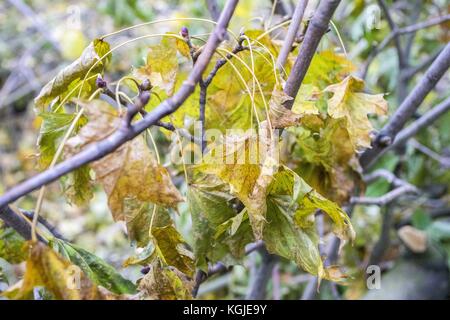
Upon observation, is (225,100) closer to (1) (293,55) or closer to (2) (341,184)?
(1) (293,55)

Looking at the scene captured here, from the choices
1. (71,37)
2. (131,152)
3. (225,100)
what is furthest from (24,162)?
(131,152)

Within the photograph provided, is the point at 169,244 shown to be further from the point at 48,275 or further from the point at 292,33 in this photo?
the point at 292,33

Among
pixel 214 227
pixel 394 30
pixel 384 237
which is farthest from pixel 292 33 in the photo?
pixel 384 237

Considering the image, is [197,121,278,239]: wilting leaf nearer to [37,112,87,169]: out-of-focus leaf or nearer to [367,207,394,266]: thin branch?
[37,112,87,169]: out-of-focus leaf

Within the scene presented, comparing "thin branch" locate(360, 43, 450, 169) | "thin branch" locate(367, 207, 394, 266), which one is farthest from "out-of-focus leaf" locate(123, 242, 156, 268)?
"thin branch" locate(367, 207, 394, 266)

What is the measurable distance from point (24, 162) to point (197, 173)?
302 centimetres

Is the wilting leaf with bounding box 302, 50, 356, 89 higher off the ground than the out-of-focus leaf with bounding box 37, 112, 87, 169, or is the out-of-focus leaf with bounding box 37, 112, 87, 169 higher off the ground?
the wilting leaf with bounding box 302, 50, 356, 89

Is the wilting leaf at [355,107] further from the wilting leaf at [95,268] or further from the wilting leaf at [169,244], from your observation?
the wilting leaf at [95,268]

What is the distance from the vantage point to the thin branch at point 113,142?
0.44 meters

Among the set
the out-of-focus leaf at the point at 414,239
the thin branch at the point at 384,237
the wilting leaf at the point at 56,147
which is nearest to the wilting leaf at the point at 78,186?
the wilting leaf at the point at 56,147

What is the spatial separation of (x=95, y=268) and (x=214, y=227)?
0.57 ft

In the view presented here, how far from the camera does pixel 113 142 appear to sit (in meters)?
0.46

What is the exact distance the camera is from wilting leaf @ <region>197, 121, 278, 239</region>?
56cm

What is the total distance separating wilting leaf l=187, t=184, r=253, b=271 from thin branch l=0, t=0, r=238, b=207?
0.20 meters
